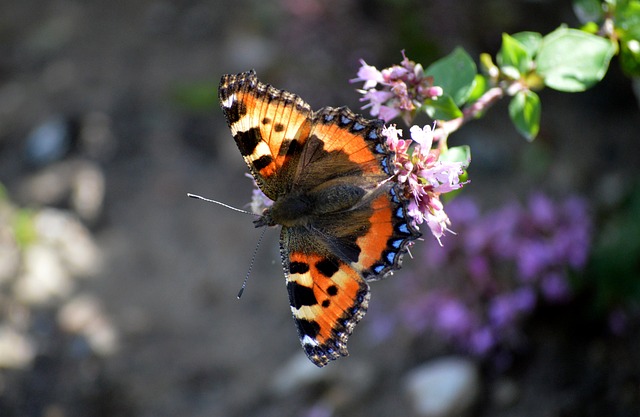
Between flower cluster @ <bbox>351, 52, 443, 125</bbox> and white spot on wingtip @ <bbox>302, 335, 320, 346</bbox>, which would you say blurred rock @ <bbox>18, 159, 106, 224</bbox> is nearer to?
white spot on wingtip @ <bbox>302, 335, 320, 346</bbox>

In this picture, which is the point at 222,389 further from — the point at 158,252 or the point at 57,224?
the point at 57,224

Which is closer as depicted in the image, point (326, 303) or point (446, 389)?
point (326, 303)

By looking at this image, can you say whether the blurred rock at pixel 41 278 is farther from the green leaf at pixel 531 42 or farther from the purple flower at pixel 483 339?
the green leaf at pixel 531 42

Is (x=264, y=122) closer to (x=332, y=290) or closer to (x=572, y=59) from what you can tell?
(x=332, y=290)

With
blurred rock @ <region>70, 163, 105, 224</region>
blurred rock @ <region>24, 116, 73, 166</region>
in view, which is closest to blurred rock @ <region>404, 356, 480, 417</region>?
blurred rock @ <region>70, 163, 105, 224</region>

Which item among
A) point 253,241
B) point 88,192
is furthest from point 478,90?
point 88,192

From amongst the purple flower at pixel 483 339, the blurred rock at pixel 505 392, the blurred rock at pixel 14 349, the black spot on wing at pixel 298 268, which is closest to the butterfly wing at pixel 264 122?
the black spot on wing at pixel 298 268

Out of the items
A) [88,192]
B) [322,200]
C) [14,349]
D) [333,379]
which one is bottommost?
[322,200]
